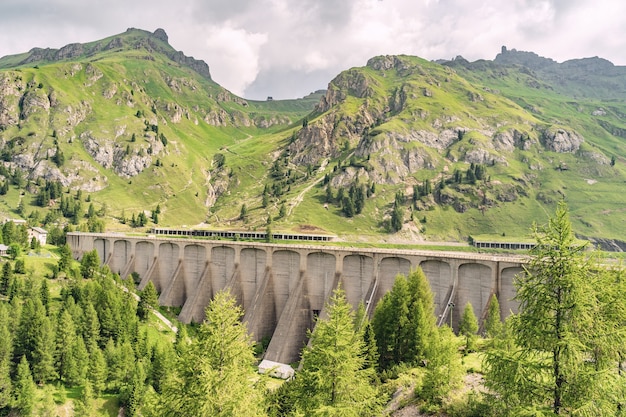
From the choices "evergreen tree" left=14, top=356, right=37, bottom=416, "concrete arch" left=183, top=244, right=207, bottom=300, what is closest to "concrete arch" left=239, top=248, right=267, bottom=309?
"concrete arch" left=183, top=244, right=207, bottom=300

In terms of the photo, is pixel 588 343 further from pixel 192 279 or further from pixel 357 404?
pixel 192 279

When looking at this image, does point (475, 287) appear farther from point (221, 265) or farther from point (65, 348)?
point (65, 348)

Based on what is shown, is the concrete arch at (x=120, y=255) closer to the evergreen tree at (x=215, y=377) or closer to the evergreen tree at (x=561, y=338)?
the evergreen tree at (x=215, y=377)

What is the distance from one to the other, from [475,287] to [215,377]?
48651mm

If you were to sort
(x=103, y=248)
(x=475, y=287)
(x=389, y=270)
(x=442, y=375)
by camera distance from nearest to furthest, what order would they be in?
(x=442, y=375)
(x=475, y=287)
(x=389, y=270)
(x=103, y=248)

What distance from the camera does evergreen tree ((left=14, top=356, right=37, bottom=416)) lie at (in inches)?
2248

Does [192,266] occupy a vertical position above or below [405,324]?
above

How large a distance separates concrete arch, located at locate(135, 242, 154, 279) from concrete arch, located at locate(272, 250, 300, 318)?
4343 cm

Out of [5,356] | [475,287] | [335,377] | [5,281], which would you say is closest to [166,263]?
[5,281]

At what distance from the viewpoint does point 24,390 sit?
57625mm

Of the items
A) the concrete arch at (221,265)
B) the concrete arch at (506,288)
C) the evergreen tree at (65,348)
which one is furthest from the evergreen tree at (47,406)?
the concrete arch at (506,288)

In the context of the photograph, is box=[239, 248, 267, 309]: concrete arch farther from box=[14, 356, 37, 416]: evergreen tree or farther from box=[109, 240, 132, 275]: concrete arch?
box=[109, 240, 132, 275]: concrete arch

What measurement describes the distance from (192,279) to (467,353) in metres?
72.7

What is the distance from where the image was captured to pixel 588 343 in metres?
17.4
